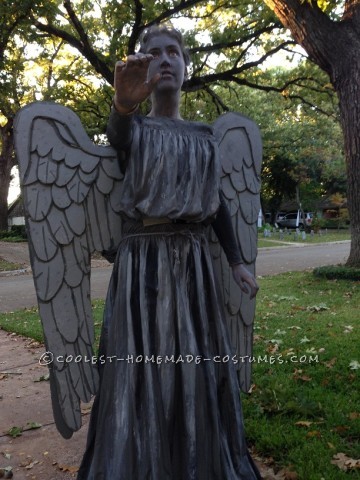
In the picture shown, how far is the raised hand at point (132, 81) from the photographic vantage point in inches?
69.0

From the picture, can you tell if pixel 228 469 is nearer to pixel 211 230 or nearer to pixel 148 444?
pixel 148 444

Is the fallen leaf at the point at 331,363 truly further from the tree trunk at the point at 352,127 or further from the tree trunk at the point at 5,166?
the tree trunk at the point at 5,166

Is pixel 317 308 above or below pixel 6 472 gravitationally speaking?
above

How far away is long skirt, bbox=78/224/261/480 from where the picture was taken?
6.53 feet

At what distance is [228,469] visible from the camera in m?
2.19

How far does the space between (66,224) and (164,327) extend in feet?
2.09

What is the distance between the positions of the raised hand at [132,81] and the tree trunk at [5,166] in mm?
23442

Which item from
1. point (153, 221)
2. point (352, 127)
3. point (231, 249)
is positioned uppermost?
point (352, 127)

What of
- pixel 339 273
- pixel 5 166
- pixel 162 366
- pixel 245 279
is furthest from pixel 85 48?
pixel 5 166

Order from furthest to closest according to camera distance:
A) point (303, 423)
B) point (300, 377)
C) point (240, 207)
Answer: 1. point (300, 377)
2. point (303, 423)
3. point (240, 207)

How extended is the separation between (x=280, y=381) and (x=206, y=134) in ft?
8.81

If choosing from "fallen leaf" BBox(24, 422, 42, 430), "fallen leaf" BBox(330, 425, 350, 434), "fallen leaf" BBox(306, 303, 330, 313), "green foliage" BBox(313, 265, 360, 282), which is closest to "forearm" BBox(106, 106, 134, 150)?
"fallen leaf" BBox(330, 425, 350, 434)

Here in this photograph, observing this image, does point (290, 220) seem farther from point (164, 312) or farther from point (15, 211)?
point (164, 312)

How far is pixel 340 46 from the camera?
328 inches
